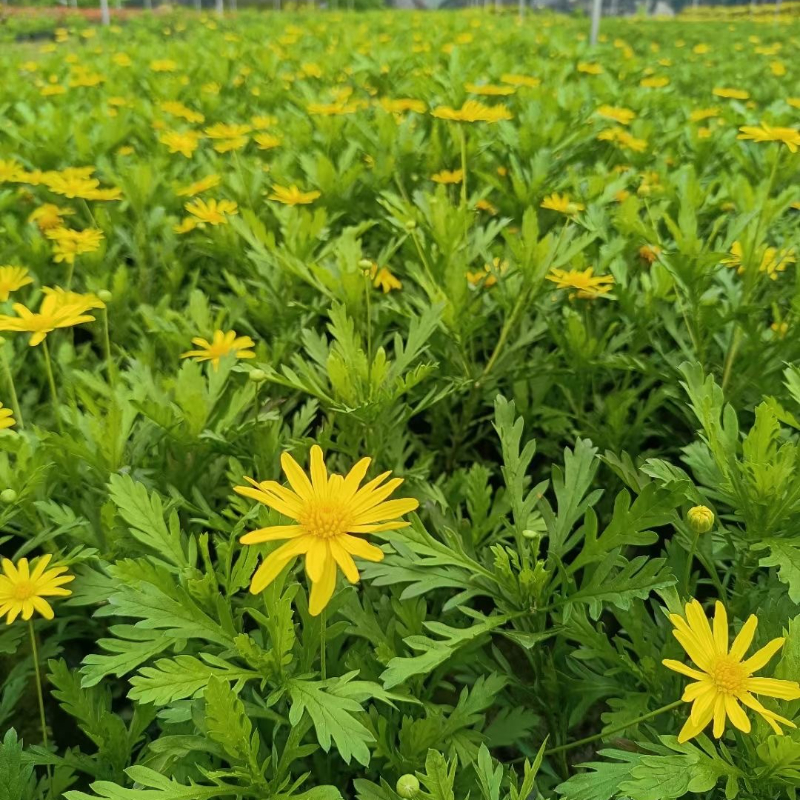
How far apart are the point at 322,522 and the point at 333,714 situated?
22cm

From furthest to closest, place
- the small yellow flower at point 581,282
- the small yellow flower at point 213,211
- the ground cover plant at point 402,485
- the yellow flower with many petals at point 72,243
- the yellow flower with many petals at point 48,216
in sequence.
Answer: the yellow flower with many petals at point 48,216, the small yellow flower at point 213,211, the yellow flower with many petals at point 72,243, the small yellow flower at point 581,282, the ground cover plant at point 402,485

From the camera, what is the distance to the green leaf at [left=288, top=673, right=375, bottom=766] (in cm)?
78

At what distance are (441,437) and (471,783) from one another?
2.42 feet

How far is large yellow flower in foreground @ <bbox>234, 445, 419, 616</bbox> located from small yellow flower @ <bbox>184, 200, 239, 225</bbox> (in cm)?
115

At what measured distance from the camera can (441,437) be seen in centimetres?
154

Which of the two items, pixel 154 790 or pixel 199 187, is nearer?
pixel 154 790

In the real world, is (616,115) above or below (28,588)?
above

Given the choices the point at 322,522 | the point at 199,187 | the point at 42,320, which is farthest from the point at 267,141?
the point at 322,522

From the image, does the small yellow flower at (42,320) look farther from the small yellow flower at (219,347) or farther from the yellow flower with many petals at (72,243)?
the yellow flower with many petals at (72,243)

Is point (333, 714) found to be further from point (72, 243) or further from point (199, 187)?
point (199, 187)

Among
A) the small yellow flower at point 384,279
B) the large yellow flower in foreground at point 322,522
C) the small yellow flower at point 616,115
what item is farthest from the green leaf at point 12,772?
the small yellow flower at point 616,115

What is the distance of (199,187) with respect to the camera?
79.0 inches

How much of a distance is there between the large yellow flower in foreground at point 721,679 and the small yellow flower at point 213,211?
145cm

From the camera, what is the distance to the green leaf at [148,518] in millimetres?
993
